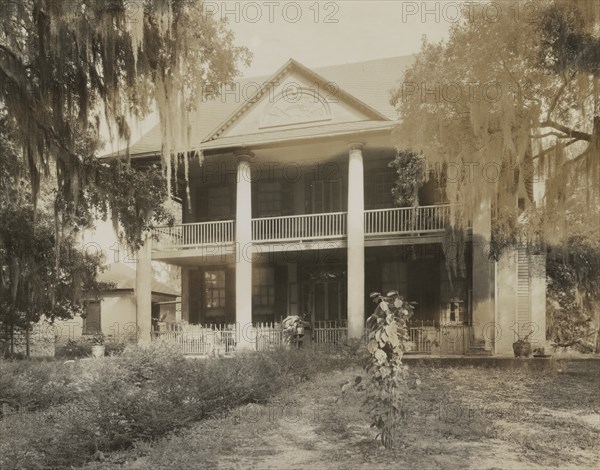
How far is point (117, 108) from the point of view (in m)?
8.28

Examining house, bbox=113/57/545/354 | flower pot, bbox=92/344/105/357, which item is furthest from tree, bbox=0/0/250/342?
flower pot, bbox=92/344/105/357

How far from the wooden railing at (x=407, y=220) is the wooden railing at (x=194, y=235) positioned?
4402 millimetres

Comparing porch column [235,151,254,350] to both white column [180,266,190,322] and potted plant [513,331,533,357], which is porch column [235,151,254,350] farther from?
potted plant [513,331,533,357]

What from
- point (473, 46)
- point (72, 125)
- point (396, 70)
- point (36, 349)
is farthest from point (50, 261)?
point (396, 70)

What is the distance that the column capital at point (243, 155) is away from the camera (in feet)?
57.5

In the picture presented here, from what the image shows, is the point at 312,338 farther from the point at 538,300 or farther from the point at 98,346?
the point at 98,346

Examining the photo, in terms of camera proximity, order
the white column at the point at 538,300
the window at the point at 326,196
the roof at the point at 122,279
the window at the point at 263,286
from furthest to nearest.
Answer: the roof at the point at 122,279
the window at the point at 263,286
the window at the point at 326,196
the white column at the point at 538,300

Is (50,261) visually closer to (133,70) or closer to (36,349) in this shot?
(133,70)

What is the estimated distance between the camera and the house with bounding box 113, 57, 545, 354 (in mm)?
15938

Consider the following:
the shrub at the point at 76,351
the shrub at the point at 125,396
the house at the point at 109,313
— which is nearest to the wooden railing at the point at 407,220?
the shrub at the point at 125,396

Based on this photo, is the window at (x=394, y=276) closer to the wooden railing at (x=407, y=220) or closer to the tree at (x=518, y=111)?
the wooden railing at (x=407, y=220)

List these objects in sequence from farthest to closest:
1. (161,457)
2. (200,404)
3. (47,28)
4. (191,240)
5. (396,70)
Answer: (396,70) → (191,240) → (200,404) → (47,28) → (161,457)

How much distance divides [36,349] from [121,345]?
11.2ft

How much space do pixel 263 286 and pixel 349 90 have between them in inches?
276
